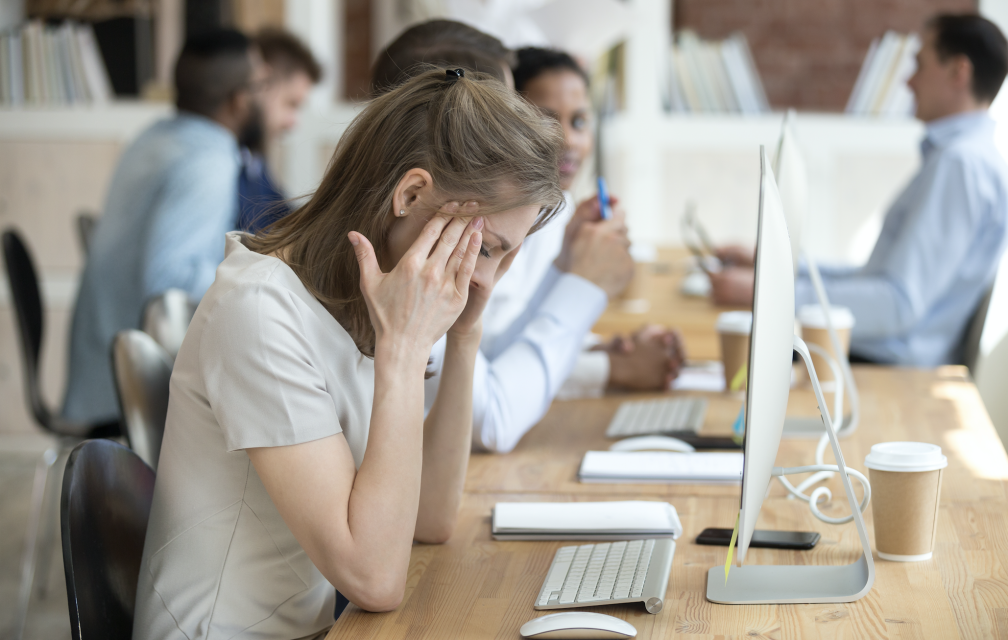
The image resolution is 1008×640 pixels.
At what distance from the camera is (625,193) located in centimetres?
398

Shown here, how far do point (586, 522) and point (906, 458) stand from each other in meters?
0.36

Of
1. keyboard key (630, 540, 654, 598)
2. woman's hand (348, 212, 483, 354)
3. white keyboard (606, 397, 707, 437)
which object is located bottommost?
A: white keyboard (606, 397, 707, 437)

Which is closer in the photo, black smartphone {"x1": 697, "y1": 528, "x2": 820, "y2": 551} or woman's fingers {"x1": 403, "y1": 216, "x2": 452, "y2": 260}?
woman's fingers {"x1": 403, "y1": 216, "x2": 452, "y2": 260}

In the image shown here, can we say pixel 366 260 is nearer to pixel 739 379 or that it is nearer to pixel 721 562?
pixel 721 562

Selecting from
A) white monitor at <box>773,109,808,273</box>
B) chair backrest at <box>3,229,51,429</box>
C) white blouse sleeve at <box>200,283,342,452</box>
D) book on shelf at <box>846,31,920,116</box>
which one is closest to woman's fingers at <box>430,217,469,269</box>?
white blouse sleeve at <box>200,283,342,452</box>

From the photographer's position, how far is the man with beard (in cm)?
246

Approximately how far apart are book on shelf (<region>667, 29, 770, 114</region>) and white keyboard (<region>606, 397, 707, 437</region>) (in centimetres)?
243

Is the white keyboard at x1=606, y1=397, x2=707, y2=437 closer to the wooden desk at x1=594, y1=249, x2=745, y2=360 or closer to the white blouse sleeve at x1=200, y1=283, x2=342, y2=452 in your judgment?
the wooden desk at x1=594, y1=249, x2=745, y2=360

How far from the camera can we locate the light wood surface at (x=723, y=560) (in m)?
0.87

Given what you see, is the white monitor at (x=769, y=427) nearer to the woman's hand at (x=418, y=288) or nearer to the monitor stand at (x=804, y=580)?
the monitor stand at (x=804, y=580)

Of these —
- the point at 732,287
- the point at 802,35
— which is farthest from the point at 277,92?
the point at 802,35

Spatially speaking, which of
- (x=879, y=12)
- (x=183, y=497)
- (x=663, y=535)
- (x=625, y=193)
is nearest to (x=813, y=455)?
(x=663, y=535)

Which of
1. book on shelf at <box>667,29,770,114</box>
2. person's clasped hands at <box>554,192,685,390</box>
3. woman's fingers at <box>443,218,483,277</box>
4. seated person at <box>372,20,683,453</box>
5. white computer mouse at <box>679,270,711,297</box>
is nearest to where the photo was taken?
woman's fingers at <box>443,218,483,277</box>

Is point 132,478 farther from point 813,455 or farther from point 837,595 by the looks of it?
point 813,455
